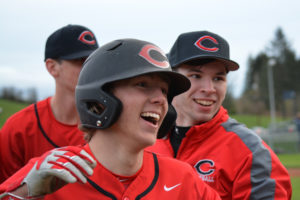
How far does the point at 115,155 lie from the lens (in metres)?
2.38

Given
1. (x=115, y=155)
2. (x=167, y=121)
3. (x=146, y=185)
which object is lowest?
(x=146, y=185)

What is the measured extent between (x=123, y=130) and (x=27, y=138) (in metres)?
2.23

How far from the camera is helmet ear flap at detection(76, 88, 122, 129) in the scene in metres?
2.25

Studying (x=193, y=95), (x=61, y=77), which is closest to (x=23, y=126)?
(x=61, y=77)

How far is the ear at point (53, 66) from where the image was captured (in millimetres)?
4469

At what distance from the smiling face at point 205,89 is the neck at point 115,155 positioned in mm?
1284

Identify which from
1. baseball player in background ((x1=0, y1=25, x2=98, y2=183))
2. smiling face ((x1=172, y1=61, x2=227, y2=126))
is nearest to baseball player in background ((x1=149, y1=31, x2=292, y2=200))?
smiling face ((x1=172, y1=61, x2=227, y2=126))

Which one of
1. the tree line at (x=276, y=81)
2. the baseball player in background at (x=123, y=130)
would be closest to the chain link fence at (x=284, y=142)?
the baseball player in background at (x=123, y=130)

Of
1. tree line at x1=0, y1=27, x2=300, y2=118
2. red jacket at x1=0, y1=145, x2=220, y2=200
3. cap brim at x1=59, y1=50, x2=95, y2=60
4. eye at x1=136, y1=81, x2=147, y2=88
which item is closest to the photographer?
red jacket at x1=0, y1=145, x2=220, y2=200

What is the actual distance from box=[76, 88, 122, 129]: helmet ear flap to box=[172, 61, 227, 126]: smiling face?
1.35 m

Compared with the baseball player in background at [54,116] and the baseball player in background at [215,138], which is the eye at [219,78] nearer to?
the baseball player in background at [215,138]

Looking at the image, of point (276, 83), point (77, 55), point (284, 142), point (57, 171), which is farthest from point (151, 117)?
point (276, 83)

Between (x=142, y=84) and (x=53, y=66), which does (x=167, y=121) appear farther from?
(x=53, y=66)

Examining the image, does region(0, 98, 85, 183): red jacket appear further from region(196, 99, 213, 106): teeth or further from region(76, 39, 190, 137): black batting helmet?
region(76, 39, 190, 137): black batting helmet
